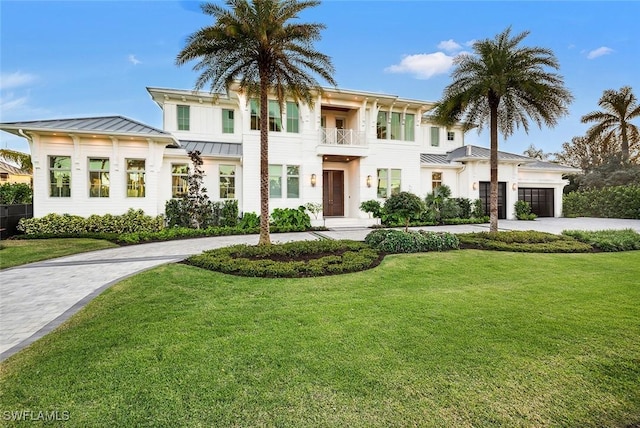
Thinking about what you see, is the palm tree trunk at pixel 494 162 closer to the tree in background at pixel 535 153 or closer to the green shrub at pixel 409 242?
the green shrub at pixel 409 242

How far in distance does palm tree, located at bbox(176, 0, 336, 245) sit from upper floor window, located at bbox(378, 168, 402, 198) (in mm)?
9023

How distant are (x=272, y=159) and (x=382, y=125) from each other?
7.31 m

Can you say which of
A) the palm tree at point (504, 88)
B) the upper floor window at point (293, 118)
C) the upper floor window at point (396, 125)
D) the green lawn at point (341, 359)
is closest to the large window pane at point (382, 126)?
the upper floor window at point (396, 125)

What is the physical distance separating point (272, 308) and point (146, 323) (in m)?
1.69

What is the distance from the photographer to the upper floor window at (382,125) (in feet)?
60.3

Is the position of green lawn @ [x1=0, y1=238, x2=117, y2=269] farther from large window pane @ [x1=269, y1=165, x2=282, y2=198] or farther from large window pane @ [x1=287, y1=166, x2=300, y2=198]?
large window pane @ [x1=287, y1=166, x2=300, y2=198]

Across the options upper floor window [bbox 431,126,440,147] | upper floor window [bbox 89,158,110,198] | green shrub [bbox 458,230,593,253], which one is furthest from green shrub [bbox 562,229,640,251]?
upper floor window [bbox 89,158,110,198]

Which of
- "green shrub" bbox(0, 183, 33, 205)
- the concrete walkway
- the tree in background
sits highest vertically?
the tree in background

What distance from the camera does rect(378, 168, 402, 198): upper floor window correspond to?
18.2m

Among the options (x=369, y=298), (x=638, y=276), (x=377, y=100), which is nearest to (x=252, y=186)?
(x=377, y=100)

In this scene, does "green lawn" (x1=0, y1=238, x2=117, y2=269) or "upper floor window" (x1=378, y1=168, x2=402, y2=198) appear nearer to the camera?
"green lawn" (x1=0, y1=238, x2=117, y2=269)

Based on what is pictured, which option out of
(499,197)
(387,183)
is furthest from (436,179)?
(499,197)

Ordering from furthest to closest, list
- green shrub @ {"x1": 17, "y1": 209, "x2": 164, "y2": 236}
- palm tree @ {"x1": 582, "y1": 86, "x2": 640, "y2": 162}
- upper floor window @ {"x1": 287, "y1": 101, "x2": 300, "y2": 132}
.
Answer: palm tree @ {"x1": 582, "y1": 86, "x2": 640, "y2": 162}, upper floor window @ {"x1": 287, "y1": 101, "x2": 300, "y2": 132}, green shrub @ {"x1": 17, "y1": 209, "x2": 164, "y2": 236}

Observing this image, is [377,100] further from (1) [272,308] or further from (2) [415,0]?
(1) [272,308]
